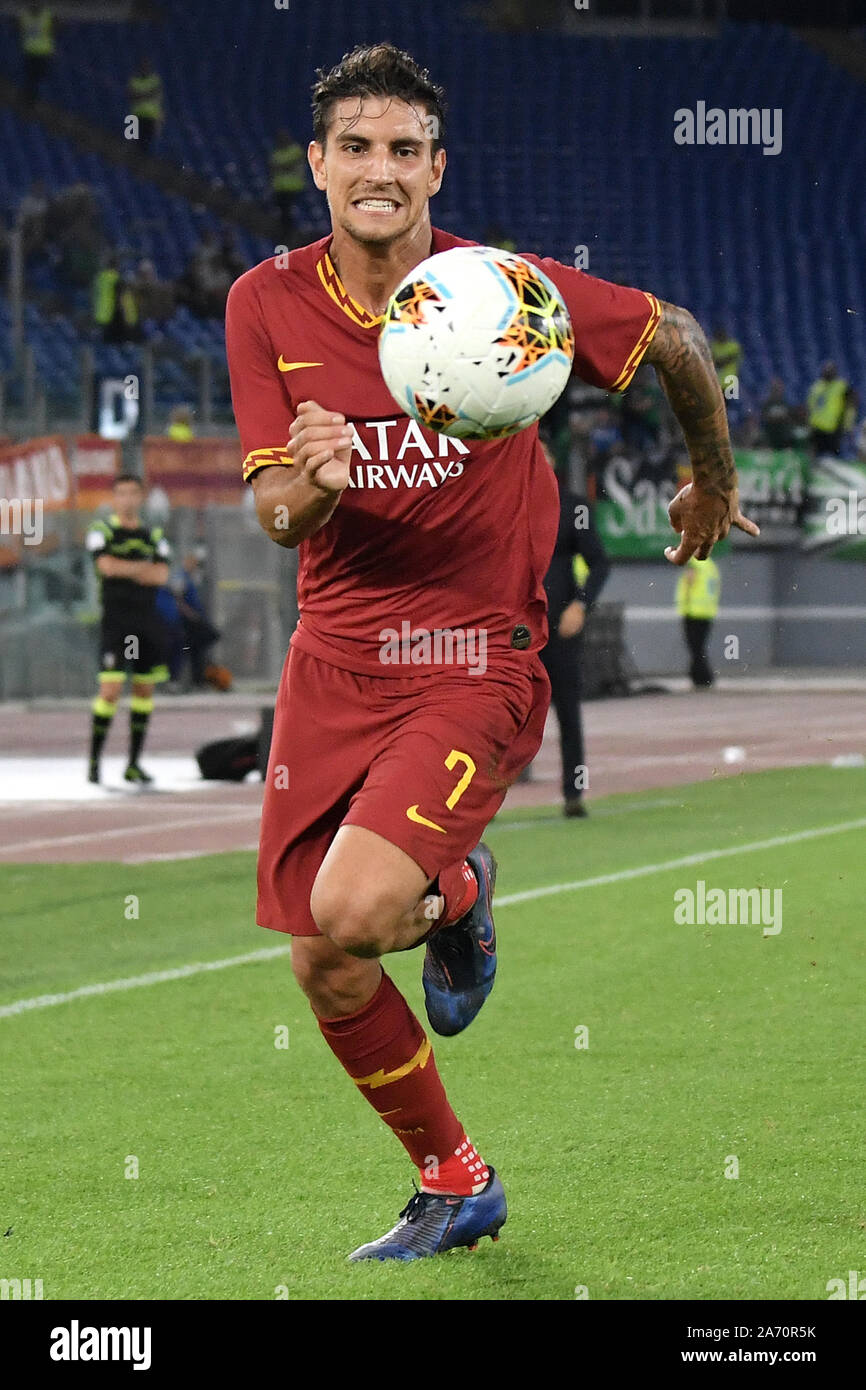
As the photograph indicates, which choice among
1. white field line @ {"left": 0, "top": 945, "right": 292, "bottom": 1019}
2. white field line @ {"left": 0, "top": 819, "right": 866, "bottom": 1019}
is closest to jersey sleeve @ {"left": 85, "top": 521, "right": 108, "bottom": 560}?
white field line @ {"left": 0, "top": 819, "right": 866, "bottom": 1019}

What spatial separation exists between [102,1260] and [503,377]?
1.82 m

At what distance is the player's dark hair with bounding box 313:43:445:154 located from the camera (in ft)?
12.5

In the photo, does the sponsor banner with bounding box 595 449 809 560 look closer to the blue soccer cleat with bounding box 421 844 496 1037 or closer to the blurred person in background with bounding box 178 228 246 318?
the blurred person in background with bounding box 178 228 246 318

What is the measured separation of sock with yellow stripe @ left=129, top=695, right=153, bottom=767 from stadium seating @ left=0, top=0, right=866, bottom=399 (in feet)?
39.1

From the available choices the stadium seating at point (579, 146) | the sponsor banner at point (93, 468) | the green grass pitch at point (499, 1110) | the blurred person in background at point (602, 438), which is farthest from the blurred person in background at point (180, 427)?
the green grass pitch at point (499, 1110)

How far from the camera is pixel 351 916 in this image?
363 cm

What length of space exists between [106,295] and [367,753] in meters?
21.1

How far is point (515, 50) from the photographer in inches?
1111

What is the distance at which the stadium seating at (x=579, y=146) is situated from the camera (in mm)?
25969

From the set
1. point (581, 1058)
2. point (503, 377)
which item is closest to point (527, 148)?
point (581, 1058)

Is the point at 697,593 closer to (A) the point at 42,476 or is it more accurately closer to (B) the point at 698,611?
(B) the point at 698,611

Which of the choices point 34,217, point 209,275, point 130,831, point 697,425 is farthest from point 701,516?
point 34,217

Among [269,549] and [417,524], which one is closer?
[417,524]

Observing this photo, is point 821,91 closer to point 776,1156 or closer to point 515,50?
point 515,50
